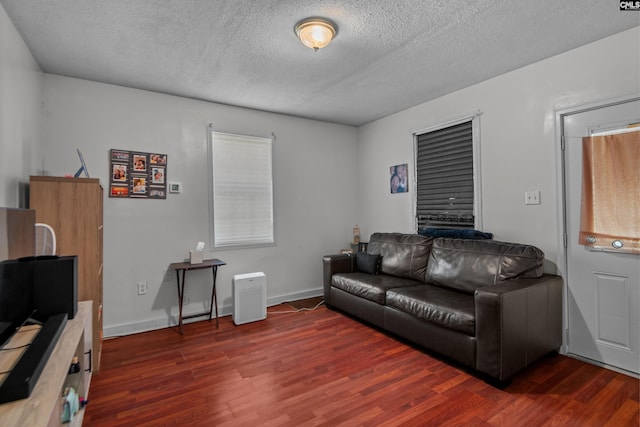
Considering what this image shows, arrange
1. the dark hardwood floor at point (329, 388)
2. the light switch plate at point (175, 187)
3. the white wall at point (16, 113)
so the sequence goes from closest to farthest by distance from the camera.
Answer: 1. the dark hardwood floor at point (329, 388)
2. the white wall at point (16, 113)
3. the light switch plate at point (175, 187)

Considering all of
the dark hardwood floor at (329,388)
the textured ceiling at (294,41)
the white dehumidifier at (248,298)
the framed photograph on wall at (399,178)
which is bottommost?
the dark hardwood floor at (329,388)

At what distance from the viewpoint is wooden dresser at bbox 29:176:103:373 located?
7.68ft

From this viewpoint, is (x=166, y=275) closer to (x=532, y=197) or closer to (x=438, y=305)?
(x=438, y=305)

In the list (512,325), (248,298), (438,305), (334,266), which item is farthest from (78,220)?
(512,325)

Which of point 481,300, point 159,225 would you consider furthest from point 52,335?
point 481,300

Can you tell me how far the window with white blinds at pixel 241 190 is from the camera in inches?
152

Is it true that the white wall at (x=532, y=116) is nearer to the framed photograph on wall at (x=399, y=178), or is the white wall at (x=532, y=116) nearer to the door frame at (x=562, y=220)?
the door frame at (x=562, y=220)

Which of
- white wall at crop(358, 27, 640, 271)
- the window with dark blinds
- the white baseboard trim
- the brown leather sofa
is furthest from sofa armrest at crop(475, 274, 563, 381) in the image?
the white baseboard trim

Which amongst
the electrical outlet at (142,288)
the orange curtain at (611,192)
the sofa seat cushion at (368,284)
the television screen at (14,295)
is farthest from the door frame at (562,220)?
the electrical outlet at (142,288)

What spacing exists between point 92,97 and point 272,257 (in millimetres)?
2627

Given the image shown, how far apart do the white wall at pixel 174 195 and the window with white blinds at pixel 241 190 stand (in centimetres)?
12

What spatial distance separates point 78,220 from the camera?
2424 millimetres

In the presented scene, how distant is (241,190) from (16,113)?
2157 mm

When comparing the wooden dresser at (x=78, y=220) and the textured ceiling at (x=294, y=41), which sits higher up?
the textured ceiling at (x=294, y=41)
